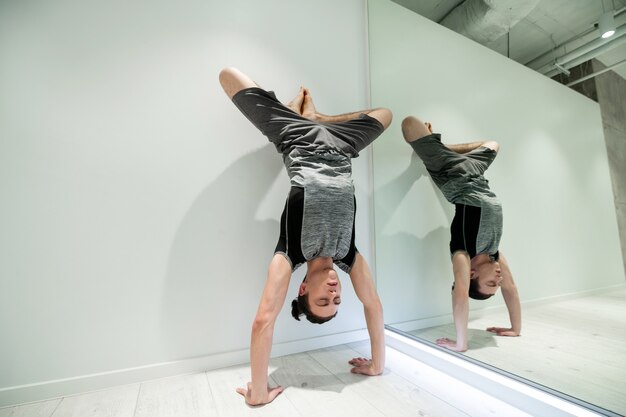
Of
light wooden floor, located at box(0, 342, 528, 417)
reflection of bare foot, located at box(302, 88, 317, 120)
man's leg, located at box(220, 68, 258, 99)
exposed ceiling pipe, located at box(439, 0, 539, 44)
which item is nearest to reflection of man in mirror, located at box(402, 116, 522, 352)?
light wooden floor, located at box(0, 342, 528, 417)

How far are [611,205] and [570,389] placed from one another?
29.1 inches

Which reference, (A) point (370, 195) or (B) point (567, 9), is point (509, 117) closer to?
(B) point (567, 9)

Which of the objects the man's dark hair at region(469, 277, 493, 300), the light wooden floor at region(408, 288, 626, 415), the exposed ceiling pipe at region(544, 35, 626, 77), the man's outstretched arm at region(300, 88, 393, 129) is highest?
the exposed ceiling pipe at region(544, 35, 626, 77)

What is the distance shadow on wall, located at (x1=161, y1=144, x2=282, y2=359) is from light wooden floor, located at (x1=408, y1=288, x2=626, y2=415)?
1224mm

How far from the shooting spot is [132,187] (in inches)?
56.0

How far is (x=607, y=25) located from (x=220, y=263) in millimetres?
2020

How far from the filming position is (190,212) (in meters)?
1.52

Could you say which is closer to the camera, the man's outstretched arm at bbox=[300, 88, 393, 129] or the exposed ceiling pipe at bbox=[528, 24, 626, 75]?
the exposed ceiling pipe at bbox=[528, 24, 626, 75]

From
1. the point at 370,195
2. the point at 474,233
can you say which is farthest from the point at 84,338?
the point at 474,233

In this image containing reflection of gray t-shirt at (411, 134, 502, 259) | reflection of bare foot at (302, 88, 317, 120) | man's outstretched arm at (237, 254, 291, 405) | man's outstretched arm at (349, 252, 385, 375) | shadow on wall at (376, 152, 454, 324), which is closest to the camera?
man's outstretched arm at (237, 254, 291, 405)

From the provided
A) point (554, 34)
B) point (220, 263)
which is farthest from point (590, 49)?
point (220, 263)

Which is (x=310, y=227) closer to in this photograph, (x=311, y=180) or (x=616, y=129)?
(x=311, y=180)

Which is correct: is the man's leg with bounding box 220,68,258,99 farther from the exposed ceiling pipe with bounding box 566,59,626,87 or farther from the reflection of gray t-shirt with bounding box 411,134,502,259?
the exposed ceiling pipe with bounding box 566,59,626,87

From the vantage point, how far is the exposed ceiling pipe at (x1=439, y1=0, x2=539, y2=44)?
150cm
